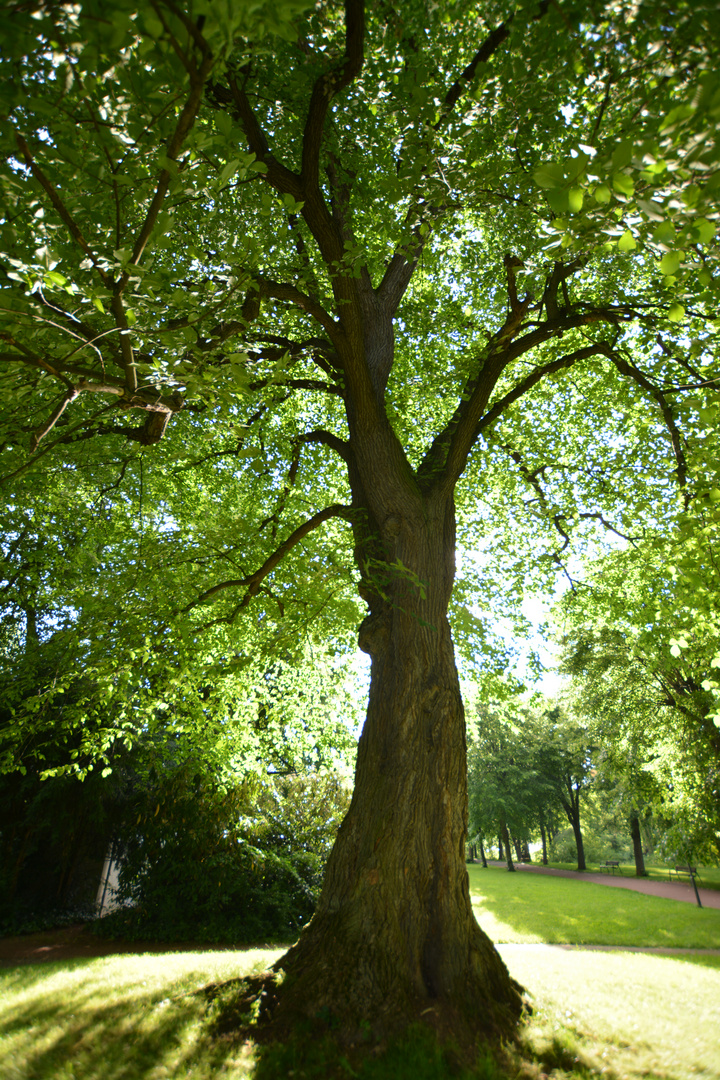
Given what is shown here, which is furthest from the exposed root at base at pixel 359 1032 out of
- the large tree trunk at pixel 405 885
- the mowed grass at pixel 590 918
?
the mowed grass at pixel 590 918

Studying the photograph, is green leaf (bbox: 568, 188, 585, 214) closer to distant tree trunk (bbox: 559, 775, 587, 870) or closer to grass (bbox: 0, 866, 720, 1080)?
grass (bbox: 0, 866, 720, 1080)

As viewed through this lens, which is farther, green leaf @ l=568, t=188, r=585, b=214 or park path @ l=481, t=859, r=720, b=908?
park path @ l=481, t=859, r=720, b=908

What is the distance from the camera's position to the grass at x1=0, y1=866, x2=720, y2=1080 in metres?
3.35

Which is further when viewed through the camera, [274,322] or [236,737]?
[236,737]

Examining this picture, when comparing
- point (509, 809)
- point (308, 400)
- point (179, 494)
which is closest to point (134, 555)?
point (179, 494)

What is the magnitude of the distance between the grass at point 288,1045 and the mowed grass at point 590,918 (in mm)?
5636

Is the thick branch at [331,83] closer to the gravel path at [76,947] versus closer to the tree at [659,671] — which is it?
the tree at [659,671]

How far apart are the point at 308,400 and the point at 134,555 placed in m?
4.41

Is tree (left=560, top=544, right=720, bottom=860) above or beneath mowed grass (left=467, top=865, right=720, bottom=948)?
above

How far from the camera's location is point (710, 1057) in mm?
3617

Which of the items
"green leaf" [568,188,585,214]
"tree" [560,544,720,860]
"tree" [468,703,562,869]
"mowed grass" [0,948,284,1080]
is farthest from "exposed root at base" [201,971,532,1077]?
"tree" [468,703,562,869]

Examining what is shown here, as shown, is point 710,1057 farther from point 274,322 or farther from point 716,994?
point 274,322

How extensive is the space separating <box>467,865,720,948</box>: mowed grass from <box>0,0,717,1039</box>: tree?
9.40m

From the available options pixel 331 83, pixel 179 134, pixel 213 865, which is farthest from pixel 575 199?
pixel 213 865
